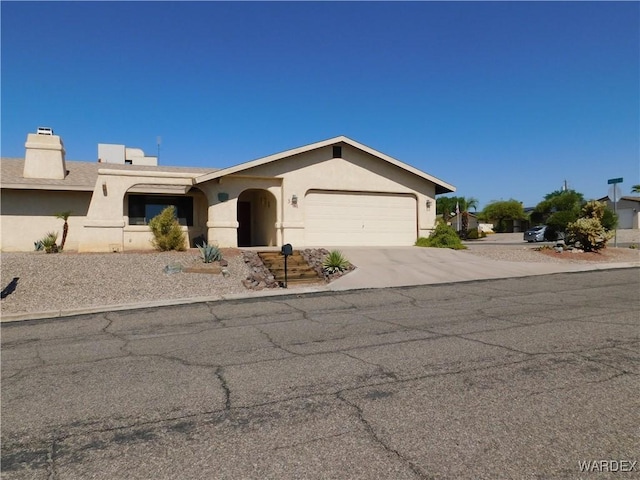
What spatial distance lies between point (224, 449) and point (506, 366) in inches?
138

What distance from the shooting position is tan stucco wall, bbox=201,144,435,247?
777 inches

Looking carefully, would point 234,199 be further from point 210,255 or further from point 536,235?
point 536,235

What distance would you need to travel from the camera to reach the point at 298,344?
687 cm

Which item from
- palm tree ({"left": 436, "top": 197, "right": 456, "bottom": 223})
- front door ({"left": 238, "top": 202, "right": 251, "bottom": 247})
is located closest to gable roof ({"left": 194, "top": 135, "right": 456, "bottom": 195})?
front door ({"left": 238, "top": 202, "right": 251, "bottom": 247})

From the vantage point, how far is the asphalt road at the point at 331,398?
335 centimetres

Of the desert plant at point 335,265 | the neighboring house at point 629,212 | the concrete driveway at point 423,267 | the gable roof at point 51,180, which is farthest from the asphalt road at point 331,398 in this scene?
the neighboring house at point 629,212

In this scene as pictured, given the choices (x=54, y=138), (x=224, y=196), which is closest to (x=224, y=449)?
(x=224, y=196)

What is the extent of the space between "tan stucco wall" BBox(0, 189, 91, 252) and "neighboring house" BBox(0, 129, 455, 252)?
1.6 inches

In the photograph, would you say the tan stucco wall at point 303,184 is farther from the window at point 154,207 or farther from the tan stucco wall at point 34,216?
the tan stucco wall at point 34,216

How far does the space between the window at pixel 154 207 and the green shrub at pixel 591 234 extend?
18075 millimetres

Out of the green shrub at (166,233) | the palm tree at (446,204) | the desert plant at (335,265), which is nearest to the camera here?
the desert plant at (335,265)

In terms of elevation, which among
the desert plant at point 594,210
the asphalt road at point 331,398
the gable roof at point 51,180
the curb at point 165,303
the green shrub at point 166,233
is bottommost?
the curb at point 165,303

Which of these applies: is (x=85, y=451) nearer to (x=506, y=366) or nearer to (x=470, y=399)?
(x=470, y=399)

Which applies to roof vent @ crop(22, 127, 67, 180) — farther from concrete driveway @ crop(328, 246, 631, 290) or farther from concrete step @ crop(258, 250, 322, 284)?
concrete driveway @ crop(328, 246, 631, 290)
